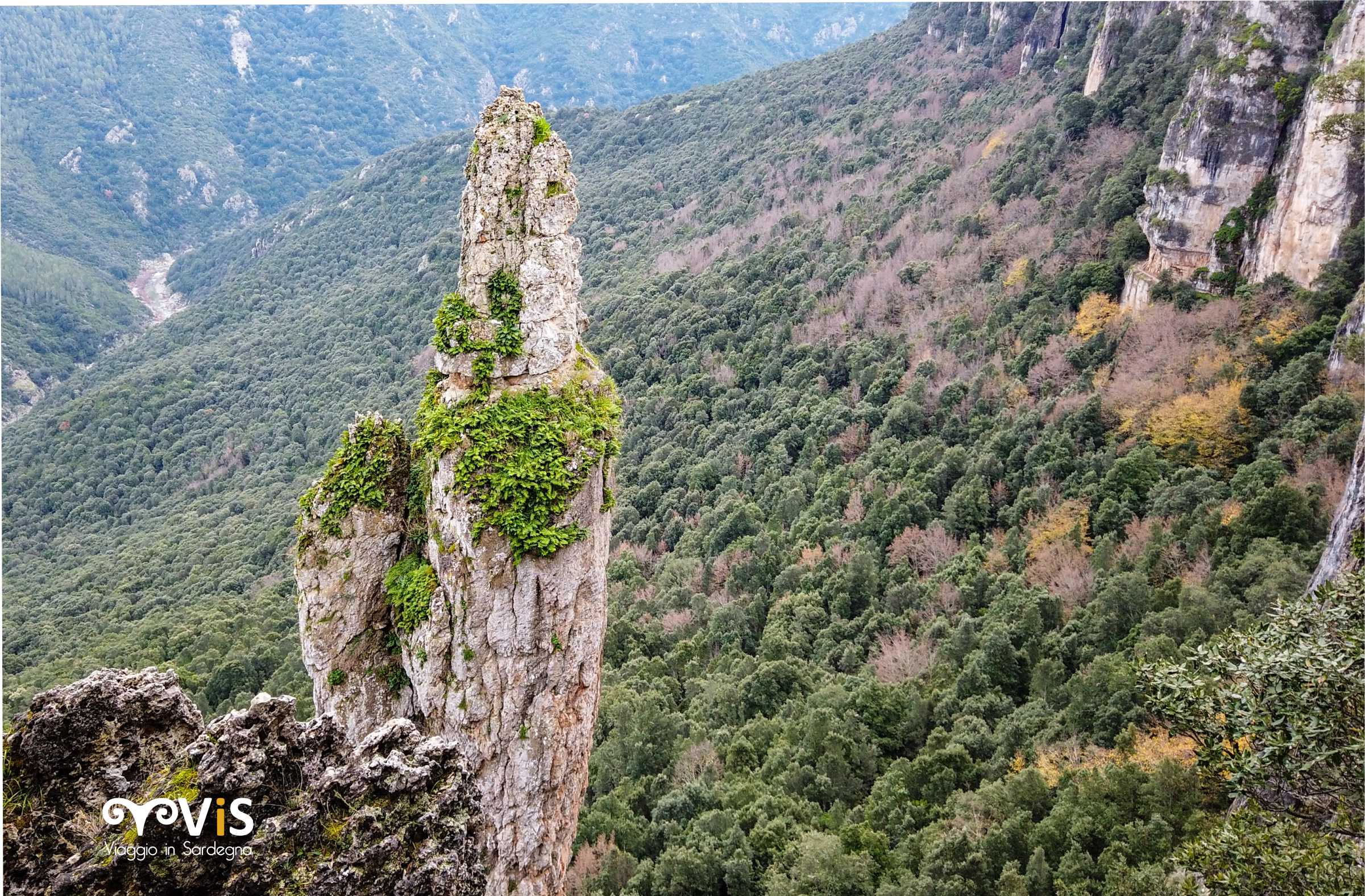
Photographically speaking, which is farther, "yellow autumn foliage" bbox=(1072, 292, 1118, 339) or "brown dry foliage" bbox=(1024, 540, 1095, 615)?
"yellow autumn foliage" bbox=(1072, 292, 1118, 339)

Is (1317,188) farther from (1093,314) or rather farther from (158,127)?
(158,127)

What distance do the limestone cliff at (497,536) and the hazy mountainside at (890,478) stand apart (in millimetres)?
8787

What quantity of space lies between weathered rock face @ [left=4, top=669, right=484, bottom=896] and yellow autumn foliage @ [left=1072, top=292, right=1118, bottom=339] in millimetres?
40619

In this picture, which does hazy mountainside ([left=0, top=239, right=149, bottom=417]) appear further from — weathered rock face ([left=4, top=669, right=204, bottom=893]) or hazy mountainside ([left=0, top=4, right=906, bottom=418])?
weathered rock face ([left=4, top=669, right=204, bottom=893])

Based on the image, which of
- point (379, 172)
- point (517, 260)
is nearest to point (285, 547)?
point (517, 260)

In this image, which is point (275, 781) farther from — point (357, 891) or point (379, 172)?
point (379, 172)

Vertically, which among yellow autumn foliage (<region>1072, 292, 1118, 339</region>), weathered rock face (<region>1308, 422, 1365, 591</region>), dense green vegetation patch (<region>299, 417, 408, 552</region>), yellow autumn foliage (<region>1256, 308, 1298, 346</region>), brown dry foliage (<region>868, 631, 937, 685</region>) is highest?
yellow autumn foliage (<region>1072, 292, 1118, 339</region>)

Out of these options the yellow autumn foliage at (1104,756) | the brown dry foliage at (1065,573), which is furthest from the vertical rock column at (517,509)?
the brown dry foliage at (1065,573)

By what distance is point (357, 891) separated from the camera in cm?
698

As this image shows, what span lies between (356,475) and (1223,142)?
3909 cm

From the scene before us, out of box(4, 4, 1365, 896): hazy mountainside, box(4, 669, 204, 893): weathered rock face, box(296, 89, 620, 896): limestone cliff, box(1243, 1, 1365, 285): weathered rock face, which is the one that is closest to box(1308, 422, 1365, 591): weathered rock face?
box(4, 4, 1365, 896): hazy mountainside

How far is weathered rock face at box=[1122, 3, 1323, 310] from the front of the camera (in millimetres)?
36750

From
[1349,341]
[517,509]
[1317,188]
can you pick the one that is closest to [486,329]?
[517,509]

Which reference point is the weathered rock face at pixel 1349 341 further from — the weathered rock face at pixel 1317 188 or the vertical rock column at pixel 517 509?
the vertical rock column at pixel 517 509
